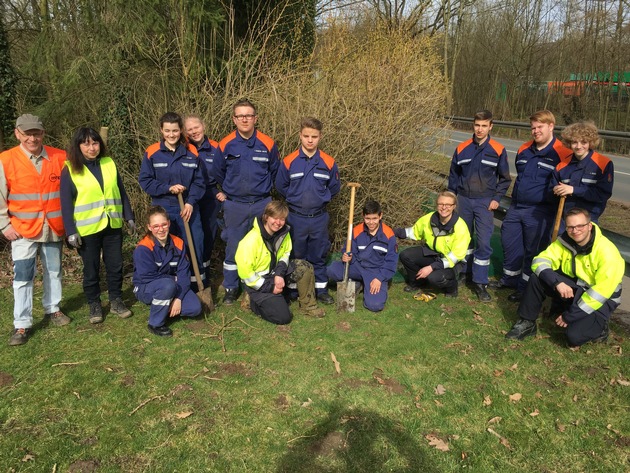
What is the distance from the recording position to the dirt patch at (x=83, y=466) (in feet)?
8.57

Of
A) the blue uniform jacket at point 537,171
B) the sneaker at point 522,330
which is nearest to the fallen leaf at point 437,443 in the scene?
the sneaker at point 522,330

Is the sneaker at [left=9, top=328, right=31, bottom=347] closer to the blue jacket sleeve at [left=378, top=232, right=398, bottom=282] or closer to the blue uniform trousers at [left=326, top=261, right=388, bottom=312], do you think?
the blue uniform trousers at [left=326, top=261, right=388, bottom=312]

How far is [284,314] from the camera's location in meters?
4.44

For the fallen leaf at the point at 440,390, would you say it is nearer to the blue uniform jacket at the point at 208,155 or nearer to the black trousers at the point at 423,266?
the black trousers at the point at 423,266

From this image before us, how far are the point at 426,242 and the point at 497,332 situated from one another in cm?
135

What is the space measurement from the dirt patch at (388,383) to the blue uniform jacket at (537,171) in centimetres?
275

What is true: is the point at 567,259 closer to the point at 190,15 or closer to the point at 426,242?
the point at 426,242

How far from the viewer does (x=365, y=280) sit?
503 centimetres

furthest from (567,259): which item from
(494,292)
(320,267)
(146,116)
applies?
(146,116)

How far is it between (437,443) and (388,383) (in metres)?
0.69

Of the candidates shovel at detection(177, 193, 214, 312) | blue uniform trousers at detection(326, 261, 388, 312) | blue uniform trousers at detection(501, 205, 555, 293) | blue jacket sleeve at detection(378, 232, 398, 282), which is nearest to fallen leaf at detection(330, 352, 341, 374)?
blue uniform trousers at detection(326, 261, 388, 312)

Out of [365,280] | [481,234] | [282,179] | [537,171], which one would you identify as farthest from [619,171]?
[282,179]

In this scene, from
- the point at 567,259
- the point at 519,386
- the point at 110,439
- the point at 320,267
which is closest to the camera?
the point at 110,439

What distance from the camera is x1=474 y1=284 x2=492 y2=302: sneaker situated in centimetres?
510
